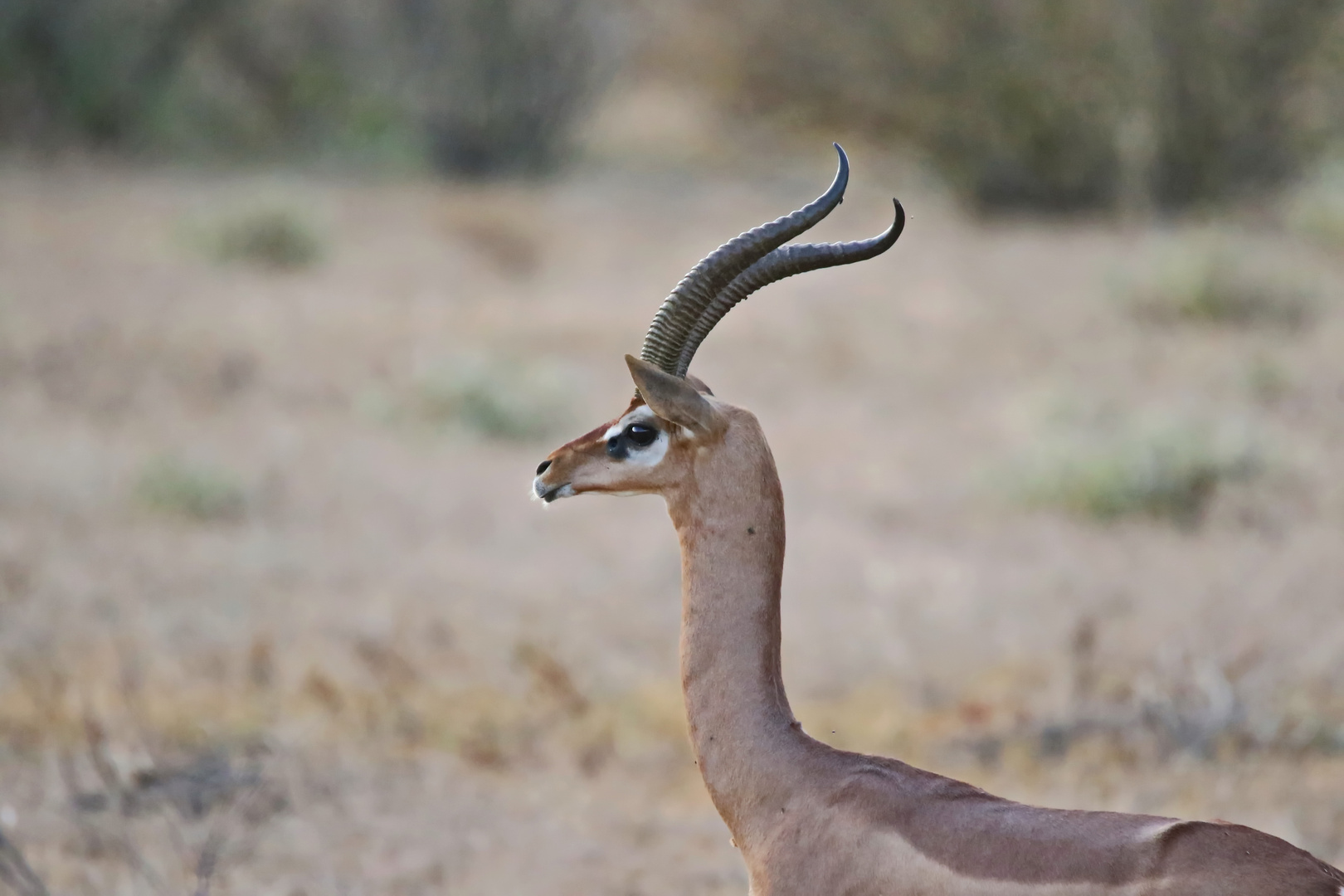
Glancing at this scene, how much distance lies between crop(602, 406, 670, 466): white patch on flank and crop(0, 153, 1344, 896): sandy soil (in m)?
2.19

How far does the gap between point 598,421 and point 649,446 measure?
8177 mm

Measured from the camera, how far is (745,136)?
23125mm

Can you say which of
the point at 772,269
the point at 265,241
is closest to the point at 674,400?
the point at 772,269

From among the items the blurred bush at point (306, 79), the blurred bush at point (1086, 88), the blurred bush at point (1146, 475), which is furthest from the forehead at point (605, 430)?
the blurred bush at point (306, 79)

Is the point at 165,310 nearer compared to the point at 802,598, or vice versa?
the point at 802,598

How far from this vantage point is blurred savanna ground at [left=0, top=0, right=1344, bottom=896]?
5539 millimetres

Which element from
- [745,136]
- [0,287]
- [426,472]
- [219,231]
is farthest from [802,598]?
[745,136]

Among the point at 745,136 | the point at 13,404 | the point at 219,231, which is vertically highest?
the point at 745,136

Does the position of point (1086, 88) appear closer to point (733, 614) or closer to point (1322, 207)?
point (1322, 207)

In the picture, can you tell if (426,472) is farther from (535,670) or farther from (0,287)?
(0,287)

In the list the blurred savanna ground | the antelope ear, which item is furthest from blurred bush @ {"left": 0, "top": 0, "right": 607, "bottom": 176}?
the antelope ear

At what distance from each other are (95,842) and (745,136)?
19488 millimetres

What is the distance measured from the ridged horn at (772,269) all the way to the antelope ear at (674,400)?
0.23ft

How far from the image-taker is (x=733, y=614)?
2793 mm
